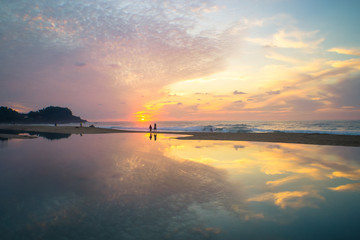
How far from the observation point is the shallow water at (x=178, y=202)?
4.89m

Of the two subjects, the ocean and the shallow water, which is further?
the ocean

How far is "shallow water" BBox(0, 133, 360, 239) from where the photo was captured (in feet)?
16.0

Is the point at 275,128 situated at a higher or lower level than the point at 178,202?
higher

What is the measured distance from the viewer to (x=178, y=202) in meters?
6.61

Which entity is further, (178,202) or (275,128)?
(275,128)

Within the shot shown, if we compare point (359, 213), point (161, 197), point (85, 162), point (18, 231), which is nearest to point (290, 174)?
point (359, 213)

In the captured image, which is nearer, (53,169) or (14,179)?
(14,179)

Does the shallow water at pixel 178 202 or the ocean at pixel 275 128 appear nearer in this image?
the shallow water at pixel 178 202

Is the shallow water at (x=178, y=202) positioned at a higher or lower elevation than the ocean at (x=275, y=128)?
lower

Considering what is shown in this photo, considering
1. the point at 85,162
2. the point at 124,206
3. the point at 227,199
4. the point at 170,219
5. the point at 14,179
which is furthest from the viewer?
the point at 85,162

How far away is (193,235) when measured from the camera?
470cm

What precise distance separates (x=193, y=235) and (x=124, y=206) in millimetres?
2720

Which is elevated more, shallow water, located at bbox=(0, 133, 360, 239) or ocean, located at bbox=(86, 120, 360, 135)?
ocean, located at bbox=(86, 120, 360, 135)

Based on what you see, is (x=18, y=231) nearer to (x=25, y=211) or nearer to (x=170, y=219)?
(x=25, y=211)
